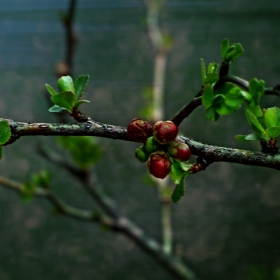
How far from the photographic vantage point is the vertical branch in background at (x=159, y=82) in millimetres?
748

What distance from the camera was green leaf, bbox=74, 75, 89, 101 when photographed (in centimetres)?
22

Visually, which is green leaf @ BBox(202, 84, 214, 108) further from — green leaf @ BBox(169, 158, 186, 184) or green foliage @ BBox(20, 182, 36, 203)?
green foliage @ BBox(20, 182, 36, 203)

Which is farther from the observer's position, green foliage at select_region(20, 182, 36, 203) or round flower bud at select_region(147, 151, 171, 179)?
green foliage at select_region(20, 182, 36, 203)

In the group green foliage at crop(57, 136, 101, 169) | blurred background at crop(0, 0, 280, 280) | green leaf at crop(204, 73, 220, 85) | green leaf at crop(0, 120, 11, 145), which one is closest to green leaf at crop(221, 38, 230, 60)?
green leaf at crop(204, 73, 220, 85)

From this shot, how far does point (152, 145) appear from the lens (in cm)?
19

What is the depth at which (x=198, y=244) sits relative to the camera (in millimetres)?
1117

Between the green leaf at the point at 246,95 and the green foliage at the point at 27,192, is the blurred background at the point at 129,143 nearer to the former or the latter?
the green foliage at the point at 27,192

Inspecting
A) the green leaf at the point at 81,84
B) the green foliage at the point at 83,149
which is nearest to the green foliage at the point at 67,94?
the green leaf at the point at 81,84

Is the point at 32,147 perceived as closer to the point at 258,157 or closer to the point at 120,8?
the point at 120,8

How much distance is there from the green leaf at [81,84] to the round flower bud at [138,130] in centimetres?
5

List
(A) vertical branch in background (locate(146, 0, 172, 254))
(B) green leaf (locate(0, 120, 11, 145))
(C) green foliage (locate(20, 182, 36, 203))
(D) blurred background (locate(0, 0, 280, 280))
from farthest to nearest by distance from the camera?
1. (D) blurred background (locate(0, 0, 280, 280))
2. (A) vertical branch in background (locate(146, 0, 172, 254))
3. (C) green foliage (locate(20, 182, 36, 203))
4. (B) green leaf (locate(0, 120, 11, 145))

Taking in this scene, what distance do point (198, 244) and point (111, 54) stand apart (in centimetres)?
61

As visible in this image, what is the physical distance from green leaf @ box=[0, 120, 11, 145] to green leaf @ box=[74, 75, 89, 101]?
0.16ft

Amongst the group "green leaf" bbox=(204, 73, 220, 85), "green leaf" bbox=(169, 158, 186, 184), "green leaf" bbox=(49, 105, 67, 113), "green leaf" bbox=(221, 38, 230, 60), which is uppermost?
"green leaf" bbox=(221, 38, 230, 60)
